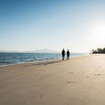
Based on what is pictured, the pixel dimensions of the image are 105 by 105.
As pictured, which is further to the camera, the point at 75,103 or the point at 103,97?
the point at 103,97

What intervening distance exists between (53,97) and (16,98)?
120 centimetres

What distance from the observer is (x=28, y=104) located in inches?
162

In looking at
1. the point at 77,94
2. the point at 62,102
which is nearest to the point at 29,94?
the point at 62,102

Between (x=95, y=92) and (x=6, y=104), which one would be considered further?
(x=95, y=92)

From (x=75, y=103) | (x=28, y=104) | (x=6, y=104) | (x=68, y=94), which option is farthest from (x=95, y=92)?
(x=6, y=104)

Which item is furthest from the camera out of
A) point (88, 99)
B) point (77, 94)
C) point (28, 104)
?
point (77, 94)

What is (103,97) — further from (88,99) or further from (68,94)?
(68,94)

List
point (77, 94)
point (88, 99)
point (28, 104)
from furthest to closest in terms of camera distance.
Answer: point (77, 94), point (88, 99), point (28, 104)

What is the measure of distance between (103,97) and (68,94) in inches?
46.0

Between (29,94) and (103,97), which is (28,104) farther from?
(103,97)

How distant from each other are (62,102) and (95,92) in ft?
5.39

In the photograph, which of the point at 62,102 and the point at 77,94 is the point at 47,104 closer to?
the point at 62,102

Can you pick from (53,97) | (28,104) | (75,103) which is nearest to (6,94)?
(28,104)

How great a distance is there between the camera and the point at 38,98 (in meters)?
4.67
